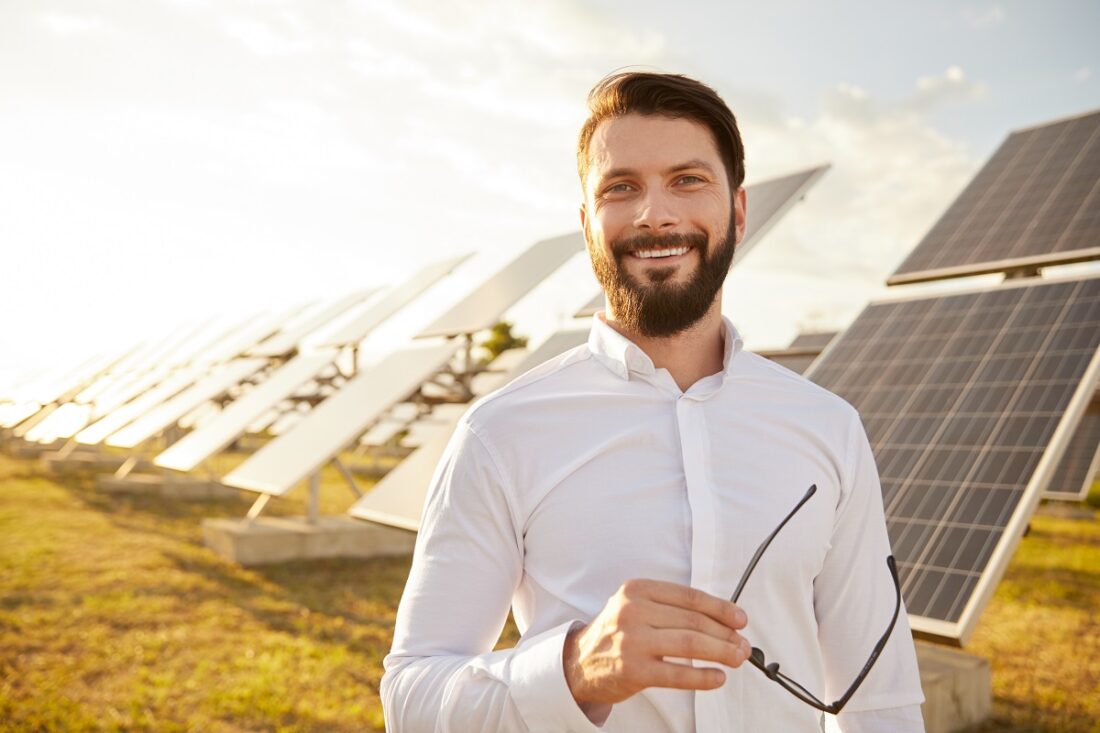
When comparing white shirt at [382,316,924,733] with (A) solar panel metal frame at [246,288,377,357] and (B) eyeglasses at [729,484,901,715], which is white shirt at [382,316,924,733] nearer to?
(B) eyeglasses at [729,484,901,715]

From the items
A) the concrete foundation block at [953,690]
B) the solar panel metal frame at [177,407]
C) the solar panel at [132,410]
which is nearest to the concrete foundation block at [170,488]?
the solar panel at [132,410]

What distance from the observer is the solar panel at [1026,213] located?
5965 millimetres

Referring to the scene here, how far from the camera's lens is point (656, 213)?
153 cm

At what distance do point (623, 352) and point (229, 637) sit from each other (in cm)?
579

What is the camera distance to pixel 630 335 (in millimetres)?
1656

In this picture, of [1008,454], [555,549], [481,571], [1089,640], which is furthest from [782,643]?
[1089,640]

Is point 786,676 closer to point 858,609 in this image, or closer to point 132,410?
point 858,609

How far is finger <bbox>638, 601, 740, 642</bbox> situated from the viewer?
1.09 metres

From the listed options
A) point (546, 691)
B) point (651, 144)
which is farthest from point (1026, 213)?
point (546, 691)

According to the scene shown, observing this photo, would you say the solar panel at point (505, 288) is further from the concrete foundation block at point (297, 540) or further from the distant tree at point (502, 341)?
the distant tree at point (502, 341)

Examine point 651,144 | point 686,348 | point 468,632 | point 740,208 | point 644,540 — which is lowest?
point 468,632

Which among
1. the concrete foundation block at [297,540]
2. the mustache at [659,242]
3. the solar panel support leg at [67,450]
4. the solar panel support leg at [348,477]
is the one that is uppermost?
the mustache at [659,242]

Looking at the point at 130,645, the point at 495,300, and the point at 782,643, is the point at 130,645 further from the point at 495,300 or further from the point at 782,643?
the point at 782,643

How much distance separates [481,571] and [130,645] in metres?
5.86
